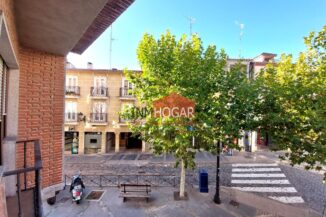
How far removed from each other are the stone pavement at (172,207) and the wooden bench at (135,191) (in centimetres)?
29

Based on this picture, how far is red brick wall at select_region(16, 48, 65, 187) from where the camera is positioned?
4578 mm

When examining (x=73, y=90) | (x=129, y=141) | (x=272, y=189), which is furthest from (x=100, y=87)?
(x=272, y=189)

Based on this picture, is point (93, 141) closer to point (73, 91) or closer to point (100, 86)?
point (73, 91)

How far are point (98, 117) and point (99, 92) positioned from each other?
2.64 metres

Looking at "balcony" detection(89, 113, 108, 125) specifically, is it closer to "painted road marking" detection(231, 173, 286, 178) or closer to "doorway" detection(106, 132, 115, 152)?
"doorway" detection(106, 132, 115, 152)

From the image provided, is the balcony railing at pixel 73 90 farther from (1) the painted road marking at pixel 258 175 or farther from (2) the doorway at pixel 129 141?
(1) the painted road marking at pixel 258 175

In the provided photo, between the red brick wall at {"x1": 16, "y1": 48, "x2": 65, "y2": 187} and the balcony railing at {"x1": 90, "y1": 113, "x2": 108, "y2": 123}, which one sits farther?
the balcony railing at {"x1": 90, "y1": 113, "x2": 108, "y2": 123}

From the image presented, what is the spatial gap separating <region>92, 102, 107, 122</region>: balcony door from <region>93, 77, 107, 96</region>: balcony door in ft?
3.79

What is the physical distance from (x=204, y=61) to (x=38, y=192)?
325 inches

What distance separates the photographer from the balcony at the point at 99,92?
2098cm

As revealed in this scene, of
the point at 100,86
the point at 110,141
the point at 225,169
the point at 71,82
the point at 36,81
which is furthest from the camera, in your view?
the point at 110,141

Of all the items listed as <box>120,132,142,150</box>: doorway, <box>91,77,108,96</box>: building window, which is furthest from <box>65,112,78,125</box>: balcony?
<box>120,132,142,150</box>: doorway

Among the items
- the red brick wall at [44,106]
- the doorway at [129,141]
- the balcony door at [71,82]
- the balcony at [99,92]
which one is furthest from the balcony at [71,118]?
the red brick wall at [44,106]

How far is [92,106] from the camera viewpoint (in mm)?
21141
